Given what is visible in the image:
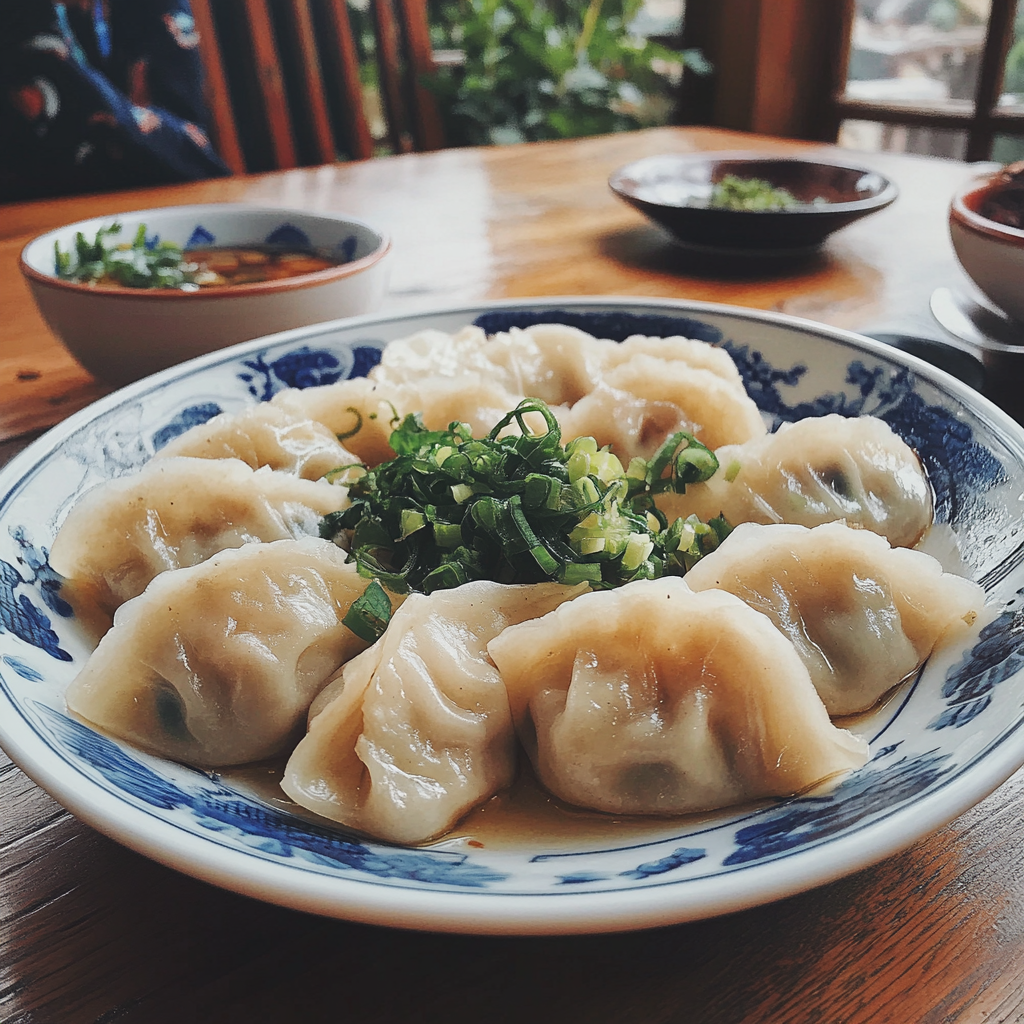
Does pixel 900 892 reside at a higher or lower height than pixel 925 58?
higher

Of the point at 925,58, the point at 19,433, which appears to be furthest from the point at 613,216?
the point at 925,58

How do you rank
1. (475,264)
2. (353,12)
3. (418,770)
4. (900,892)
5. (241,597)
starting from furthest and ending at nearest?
(353,12), (475,264), (241,597), (418,770), (900,892)

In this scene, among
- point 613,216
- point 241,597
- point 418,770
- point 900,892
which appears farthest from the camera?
point 613,216

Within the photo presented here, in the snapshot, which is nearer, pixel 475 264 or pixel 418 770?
pixel 418 770

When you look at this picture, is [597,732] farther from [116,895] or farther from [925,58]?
[925,58]

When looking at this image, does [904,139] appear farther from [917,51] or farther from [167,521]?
[167,521]

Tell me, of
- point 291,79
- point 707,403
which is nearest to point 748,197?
point 707,403
